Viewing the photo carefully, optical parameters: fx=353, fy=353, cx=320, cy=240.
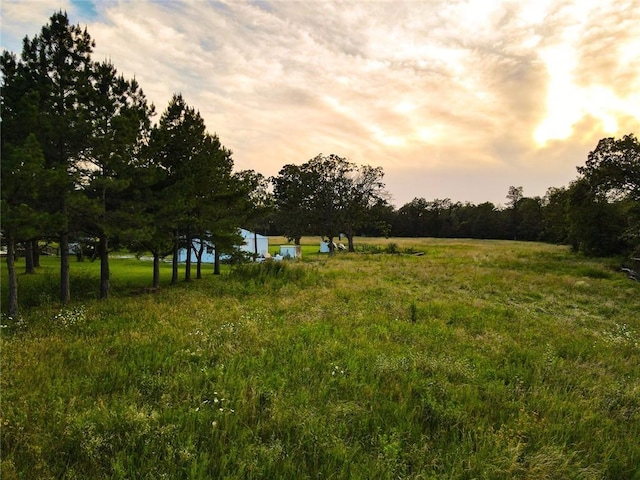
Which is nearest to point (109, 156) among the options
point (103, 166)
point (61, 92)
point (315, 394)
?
point (103, 166)

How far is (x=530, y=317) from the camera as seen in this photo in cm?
1245

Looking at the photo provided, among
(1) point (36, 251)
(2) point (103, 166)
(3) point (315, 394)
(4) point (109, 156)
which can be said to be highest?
(4) point (109, 156)

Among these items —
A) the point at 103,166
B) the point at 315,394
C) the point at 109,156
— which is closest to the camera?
the point at 315,394

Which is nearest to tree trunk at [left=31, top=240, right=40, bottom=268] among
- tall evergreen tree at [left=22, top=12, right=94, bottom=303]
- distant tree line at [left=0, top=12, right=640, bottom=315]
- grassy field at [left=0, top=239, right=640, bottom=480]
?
distant tree line at [left=0, top=12, right=640, bottom=315]

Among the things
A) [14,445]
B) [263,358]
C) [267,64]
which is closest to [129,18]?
[267,64]

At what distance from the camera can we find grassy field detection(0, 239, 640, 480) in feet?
13.5

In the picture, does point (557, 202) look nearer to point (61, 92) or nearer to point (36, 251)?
point (61, 92)

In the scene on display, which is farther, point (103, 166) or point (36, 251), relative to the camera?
point (36, 251)

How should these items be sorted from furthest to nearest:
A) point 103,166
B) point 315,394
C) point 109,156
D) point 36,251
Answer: point 36,251 → point 103,166 → point 109,156 → point 315,394

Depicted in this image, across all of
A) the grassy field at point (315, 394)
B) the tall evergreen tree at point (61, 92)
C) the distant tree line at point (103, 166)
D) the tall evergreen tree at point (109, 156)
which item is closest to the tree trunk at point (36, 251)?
the distant tree line at point (103, 166)

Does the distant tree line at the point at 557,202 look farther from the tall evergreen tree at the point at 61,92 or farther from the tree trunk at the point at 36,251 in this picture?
the tall evergreen tree at the point at 61,92

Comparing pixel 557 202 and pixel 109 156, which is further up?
pixel 557 202

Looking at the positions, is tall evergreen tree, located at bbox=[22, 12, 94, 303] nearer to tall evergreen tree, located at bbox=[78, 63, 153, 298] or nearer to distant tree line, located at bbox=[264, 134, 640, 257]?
tall evergreen tree, located at bbox=[78, 63, 153, 298]

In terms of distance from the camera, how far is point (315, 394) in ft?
19.0
